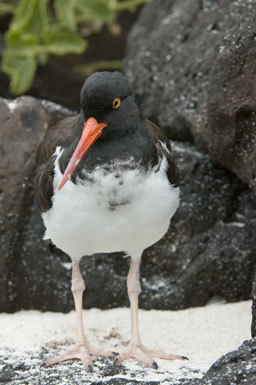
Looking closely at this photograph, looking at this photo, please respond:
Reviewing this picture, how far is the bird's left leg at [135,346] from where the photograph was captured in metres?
4.26

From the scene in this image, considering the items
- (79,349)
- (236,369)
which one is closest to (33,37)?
(79,349)

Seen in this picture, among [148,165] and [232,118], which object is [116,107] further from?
[232,118]

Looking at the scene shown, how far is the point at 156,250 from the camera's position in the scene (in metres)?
5.07

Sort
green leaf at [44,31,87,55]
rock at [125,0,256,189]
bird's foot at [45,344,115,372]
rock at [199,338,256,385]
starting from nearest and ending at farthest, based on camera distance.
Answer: rock at [199,338,256,385] < bird's foot at [45,344,115,372] < rock at [125,0,256,189] < green leaf at [44,31,87,55]

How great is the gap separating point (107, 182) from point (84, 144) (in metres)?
0.23

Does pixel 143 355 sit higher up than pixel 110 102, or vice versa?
pixel 110 102

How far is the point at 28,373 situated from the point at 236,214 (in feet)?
6.23

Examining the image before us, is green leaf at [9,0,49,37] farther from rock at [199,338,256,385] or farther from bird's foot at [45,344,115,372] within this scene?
rock at [199,338,256,385]

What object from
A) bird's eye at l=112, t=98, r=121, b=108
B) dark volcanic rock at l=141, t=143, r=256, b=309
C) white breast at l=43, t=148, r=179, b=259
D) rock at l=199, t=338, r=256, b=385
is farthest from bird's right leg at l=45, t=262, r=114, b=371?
bird's eye at l=112, t=98, r=121, b=108

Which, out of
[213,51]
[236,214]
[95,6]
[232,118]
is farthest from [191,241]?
[95,6]

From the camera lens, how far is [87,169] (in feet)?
12.6

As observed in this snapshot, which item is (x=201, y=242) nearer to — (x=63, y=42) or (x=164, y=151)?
(x=164, y=151)

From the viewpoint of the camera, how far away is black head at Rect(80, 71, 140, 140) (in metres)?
3.77

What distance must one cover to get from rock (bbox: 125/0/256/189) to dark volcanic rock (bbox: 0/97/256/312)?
1.16 ft
